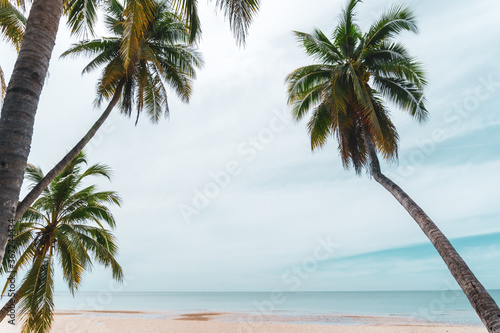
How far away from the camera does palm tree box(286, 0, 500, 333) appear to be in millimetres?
9508

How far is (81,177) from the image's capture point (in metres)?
10.2

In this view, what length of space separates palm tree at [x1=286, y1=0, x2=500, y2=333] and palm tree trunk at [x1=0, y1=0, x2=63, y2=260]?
7500 mm

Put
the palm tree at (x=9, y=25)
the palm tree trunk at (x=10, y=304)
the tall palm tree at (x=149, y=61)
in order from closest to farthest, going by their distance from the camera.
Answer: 1. the palm tree at (x=9, y=25)
2. the palm tree trunk at (x=10, y=304)
3. the tall palm tree at (x=149, y=61)

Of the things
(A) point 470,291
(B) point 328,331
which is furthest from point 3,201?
(B) point 328,331

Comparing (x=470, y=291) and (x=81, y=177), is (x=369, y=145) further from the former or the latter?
(x=81, y=177)

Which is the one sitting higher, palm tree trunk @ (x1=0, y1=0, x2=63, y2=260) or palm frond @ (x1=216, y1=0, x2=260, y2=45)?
palm frond @ (x1=216, y1=0, x2=260, y2=45)

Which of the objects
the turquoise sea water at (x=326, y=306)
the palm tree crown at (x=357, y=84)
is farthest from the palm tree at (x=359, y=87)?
the turquoise sea water at (x=326, y=306)

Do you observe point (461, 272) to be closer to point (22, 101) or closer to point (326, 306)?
point (22, 101)

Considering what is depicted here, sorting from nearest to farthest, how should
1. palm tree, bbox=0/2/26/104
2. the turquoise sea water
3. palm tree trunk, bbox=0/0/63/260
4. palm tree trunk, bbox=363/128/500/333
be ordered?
1. palm tree trunk, bbox=0/0/63/260
2. palm tree trunk, bbox=363/128/500/333
3. palm tree, bbox=0/2/26/104
4. the turquoise sea water

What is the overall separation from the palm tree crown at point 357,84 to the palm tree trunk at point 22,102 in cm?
746

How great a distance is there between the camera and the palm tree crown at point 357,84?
9570mm

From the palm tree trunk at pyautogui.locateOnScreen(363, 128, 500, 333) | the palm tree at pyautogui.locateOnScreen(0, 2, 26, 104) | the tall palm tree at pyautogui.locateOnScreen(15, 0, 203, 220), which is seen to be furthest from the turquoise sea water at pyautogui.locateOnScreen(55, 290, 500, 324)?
the palm tree trunk at pyautogui.locateOnScreen(363, 128, 500, 333)

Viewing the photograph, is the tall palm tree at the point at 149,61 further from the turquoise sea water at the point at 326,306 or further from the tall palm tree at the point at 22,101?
the turquoise sea water at the point at 326,306

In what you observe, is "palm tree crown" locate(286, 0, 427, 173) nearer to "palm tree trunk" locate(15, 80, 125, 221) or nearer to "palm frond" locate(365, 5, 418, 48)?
"palm frond" locate(365, 5, 418, 48)
